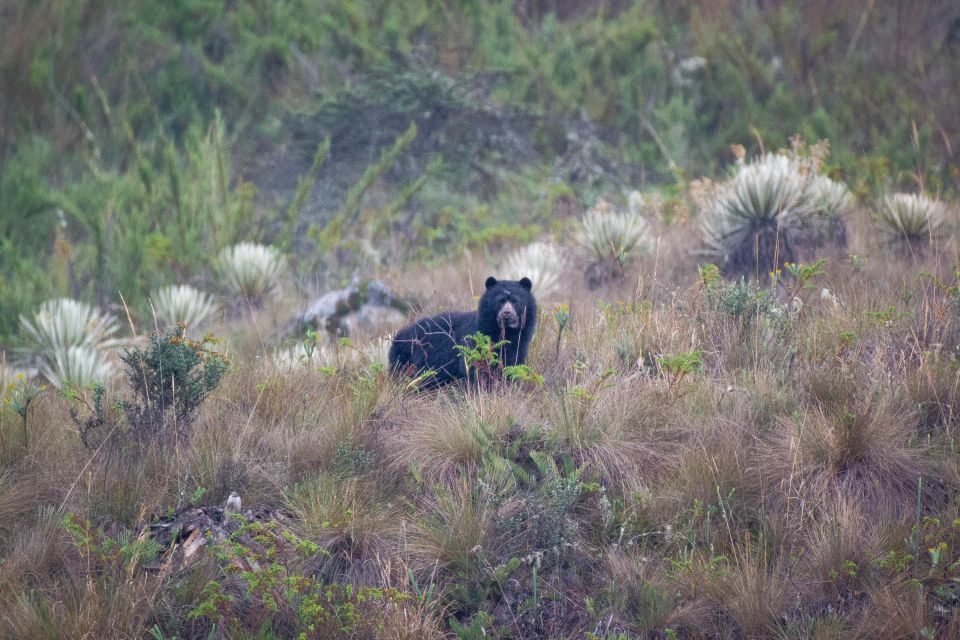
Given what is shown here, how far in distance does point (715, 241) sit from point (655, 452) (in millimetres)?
4617

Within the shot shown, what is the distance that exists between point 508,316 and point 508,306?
74 mm

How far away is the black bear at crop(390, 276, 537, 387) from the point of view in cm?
619

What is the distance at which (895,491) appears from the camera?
4816 mm

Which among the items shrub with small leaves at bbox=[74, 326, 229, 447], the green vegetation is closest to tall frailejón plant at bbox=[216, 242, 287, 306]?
the green vegetation

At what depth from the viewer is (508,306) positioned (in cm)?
602

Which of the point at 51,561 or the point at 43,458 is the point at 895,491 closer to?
the point at 51,561

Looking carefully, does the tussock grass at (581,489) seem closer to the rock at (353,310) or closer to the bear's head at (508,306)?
the bear's head at (508,306)

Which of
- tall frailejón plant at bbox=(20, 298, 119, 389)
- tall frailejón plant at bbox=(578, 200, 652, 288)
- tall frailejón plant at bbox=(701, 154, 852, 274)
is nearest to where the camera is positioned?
tall frailejón plant at bbox=(20, 298, 119, 389)

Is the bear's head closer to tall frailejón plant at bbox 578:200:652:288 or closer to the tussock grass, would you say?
the tussock grass

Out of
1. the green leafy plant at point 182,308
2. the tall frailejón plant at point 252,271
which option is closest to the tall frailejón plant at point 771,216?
the tall frailejón plant at point 252,271

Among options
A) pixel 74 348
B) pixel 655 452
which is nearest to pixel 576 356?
pixel 655 452

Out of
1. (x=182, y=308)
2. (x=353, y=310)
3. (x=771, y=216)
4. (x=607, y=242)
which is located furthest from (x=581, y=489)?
(x=182, y=308)

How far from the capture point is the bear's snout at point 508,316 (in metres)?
5.99

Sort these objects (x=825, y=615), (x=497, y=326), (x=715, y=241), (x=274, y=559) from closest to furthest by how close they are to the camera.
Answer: (x=825, y=615)
(x=274, y=559)
(x=497, y=326)
(x=715, y=241)
